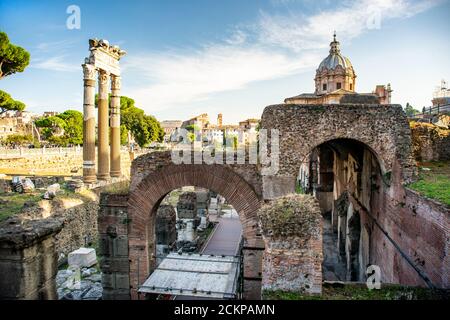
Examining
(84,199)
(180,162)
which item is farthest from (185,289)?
(84,199)

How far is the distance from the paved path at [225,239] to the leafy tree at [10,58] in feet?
64.2

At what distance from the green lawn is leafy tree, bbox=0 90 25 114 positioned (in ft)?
98.6

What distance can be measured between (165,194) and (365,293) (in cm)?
451

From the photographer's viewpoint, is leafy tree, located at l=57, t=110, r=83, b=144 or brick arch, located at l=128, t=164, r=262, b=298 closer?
brick arch, located at l=128, t=164, r=262, b=298

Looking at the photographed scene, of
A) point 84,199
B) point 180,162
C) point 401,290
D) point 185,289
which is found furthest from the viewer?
point 84,199

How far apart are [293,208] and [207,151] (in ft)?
9.80

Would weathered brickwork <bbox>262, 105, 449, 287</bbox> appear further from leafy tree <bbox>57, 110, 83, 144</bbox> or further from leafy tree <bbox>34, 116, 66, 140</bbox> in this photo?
leafy tree <bbox>34, 116, 66, 140</bbox>

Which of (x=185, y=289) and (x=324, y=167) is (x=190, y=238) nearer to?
(x=185, y=289)

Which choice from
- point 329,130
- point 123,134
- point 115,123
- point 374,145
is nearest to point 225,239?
point 329,130

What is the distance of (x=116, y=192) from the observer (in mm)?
7887

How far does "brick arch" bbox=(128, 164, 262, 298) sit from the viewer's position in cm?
744

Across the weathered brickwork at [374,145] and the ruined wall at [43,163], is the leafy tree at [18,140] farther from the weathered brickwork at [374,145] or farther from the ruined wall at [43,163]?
the weathered brickwork at [374,145]

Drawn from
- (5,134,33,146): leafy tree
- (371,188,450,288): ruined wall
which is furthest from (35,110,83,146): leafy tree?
(371,188,450,288): ruined wall

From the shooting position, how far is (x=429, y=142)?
906 cm
